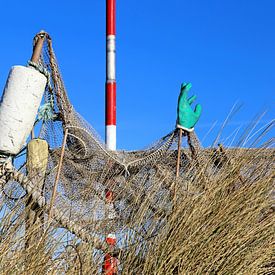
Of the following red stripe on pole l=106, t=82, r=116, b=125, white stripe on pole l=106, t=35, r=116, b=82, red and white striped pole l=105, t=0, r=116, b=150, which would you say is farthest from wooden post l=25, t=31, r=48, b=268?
white stripe on pole l=106, t=35, r=116, b=82

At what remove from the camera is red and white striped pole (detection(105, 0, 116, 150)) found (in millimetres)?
7153

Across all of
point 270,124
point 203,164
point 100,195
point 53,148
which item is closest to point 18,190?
point 100,195

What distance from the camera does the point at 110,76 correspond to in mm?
7609

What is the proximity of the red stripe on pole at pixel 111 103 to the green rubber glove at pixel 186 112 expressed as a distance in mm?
2408

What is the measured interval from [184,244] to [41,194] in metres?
0.93

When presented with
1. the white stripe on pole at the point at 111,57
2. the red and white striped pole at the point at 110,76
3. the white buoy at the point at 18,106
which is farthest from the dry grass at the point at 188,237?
the white stripe on pole at the point at 111,57

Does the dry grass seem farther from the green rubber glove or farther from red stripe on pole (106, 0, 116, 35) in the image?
red stripe on pole (106, 0, 116, 35)

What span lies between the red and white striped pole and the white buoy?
300cm

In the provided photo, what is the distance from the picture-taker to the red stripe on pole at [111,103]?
7.37m

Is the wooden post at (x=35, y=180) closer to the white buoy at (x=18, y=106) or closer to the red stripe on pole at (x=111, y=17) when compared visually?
the white buoy at (x=18, y=106)

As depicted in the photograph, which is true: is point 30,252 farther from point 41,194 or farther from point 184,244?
point 41,194

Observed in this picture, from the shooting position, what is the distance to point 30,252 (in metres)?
2.41

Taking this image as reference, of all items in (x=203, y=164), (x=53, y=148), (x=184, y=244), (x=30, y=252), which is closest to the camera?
(x=30, y=252)

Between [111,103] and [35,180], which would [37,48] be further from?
[111,103]
